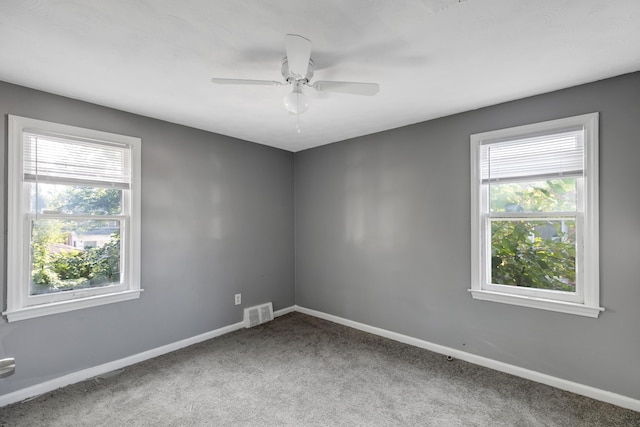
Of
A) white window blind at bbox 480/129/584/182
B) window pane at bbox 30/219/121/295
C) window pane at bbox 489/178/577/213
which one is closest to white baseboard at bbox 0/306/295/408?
window pane at bbox 30/219/121/295

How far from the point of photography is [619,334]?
2211mm

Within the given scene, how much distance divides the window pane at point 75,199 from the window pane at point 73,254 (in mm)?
95

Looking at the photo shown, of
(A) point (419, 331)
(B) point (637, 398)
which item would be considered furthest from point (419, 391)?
(B) point (637, 398)

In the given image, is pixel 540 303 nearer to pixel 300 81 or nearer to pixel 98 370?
pixel 300 81

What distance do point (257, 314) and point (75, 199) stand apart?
2.28 meters

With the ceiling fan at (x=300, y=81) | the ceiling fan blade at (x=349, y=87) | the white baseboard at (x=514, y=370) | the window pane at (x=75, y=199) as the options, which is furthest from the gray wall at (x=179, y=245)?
the ceiling fan blade at (x=349, y=87)

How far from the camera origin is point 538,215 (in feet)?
8.37

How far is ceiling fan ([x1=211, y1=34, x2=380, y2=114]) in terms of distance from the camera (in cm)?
154

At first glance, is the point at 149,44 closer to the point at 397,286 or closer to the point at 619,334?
the point at 397,286

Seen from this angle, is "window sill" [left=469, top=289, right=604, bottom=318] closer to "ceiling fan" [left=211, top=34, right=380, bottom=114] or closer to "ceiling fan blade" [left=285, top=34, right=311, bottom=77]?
"ceiling fan" [left=211, top=34, right=380, bottom=114]

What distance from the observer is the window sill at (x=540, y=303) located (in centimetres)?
230

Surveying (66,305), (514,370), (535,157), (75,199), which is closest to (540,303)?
(514,370)

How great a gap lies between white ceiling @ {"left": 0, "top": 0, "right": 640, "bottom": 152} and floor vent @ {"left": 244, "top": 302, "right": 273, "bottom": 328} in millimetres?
2434

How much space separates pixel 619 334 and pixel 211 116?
3.77 m
